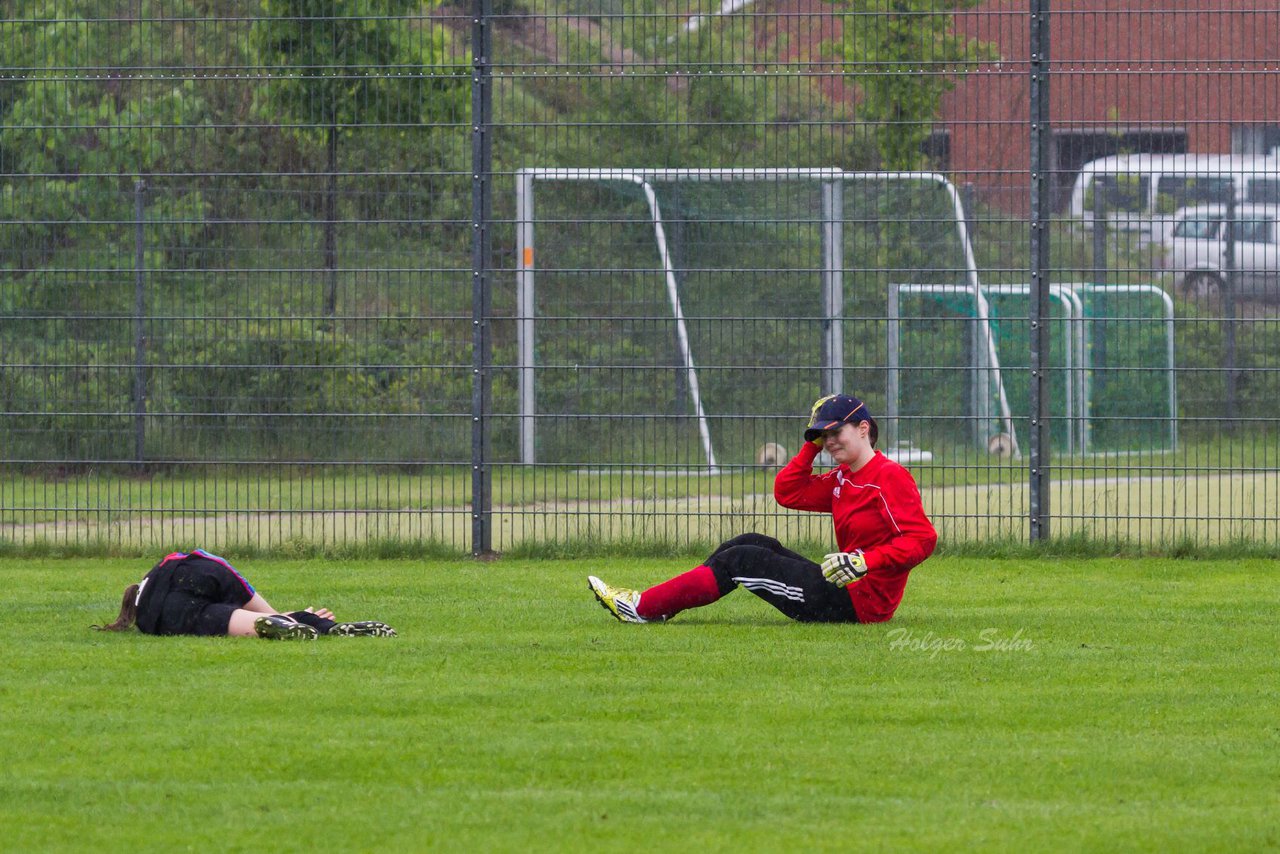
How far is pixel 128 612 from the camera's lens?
8125mm

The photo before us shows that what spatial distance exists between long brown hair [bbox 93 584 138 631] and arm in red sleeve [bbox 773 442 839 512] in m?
2.88

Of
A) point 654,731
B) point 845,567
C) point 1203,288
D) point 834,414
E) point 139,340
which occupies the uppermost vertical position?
point 1203,288

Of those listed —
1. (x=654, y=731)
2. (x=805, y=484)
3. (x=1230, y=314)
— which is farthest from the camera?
(x=1230, y=314)

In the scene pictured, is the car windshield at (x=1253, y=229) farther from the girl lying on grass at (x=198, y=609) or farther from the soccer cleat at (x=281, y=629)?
the soccer cleat at (x=281, y=629)

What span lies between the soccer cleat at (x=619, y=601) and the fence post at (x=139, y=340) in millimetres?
4235

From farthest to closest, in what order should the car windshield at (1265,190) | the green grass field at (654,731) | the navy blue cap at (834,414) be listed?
the car windshield at (1265,190) → the navy blue cap at (834,414) → the green grass field at (654,731)

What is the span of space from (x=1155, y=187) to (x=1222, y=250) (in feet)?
1.81

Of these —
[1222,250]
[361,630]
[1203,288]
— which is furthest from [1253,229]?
[361,630]

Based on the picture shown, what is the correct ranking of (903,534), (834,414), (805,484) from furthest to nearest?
(805,484) → (834,414) → (903,534)

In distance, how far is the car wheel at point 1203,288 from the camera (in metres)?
11.2

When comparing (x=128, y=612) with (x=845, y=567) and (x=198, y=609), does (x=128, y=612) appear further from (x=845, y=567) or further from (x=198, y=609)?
(x=845, y=567)

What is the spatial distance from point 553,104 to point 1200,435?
4.43m

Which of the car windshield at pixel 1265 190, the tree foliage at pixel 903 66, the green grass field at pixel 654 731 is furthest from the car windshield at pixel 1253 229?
the green grass field at pixel 654 731

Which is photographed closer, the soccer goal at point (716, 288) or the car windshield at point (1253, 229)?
the car windshield at point (1253, 229)
